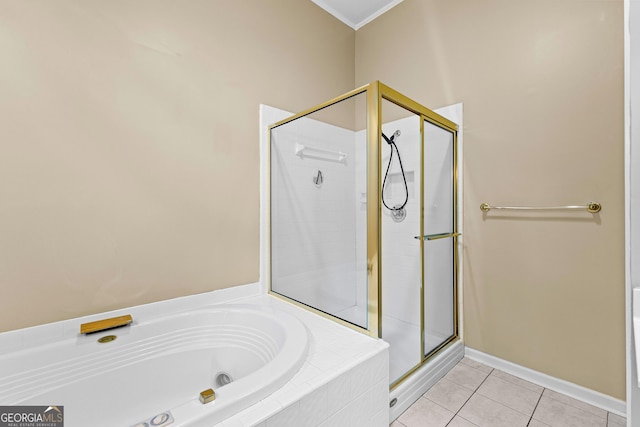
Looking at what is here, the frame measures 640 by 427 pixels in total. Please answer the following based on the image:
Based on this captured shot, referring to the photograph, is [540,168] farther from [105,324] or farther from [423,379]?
[105,324]

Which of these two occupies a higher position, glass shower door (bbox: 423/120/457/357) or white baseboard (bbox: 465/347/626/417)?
glass shower door (bbox: 423/120/457/357)

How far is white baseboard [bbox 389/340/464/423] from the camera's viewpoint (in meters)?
1.50

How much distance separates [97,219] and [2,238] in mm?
323

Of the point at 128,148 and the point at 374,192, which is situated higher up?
the point at 128,148

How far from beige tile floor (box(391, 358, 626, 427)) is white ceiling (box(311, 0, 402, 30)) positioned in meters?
2.80

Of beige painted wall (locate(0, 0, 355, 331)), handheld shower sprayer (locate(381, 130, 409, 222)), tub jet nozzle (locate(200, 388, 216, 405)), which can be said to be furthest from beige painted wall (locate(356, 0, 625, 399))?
tub jet nozzle (locate(200, 388, 216, 405))

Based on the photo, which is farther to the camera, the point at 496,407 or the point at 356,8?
the point at 356,8

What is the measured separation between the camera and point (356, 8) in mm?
2496

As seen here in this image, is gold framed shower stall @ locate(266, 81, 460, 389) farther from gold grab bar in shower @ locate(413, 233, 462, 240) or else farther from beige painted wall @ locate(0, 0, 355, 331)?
beige painted wall @ locate(0, 0, 355, 331)

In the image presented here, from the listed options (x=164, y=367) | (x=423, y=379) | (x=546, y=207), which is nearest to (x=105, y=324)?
(x=164, y=367)

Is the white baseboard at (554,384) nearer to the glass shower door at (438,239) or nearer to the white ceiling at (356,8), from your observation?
the glass shower door at (438,239)

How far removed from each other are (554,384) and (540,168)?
124 centimetres

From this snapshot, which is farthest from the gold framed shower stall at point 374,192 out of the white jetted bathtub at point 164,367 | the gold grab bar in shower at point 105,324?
the gold grab bar in shower at point 105,324

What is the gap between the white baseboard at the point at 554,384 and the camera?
1524 mm
